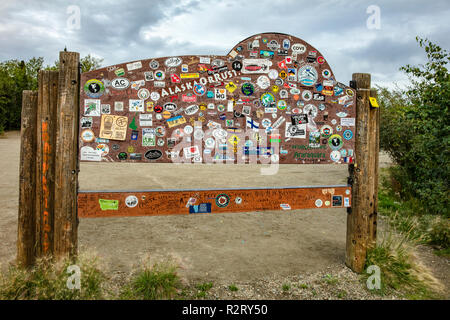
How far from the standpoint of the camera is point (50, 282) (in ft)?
9.97

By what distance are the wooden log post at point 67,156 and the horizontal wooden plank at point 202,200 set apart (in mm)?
130

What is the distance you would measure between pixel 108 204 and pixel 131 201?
23 cm

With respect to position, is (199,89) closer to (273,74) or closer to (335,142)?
(273,74)

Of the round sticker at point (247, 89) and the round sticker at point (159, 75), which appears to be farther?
the round sticker at point (247, 89)

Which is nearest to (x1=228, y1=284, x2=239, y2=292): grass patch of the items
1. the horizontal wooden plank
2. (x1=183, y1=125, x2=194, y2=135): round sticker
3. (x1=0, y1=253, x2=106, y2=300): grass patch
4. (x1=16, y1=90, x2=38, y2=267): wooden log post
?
the horizontal wooden plank

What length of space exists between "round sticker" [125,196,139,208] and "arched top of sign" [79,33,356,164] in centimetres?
41

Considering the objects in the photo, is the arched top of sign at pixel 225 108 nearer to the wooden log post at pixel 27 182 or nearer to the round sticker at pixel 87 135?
the round sticker at pixel 87 135

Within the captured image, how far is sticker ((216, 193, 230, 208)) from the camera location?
3.55 meters

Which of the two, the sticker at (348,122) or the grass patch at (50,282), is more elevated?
the sticker at (348,122)

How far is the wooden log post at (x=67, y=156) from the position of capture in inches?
124

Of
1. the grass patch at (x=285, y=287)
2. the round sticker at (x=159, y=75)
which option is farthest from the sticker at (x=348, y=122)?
the round sticker at (x=159, y=75)
